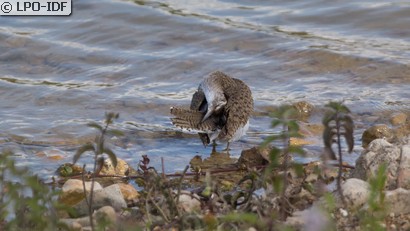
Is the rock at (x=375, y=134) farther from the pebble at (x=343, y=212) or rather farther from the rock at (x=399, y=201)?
the pebble at (x=343, y=212)

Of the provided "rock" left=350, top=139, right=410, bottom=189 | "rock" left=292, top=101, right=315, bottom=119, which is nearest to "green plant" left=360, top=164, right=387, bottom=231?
"rock" left=350, top=139, right=410, bottom=189

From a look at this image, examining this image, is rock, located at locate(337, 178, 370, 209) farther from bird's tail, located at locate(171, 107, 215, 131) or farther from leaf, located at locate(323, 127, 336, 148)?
bird's tail, located at locate(171, 107, 215, 131)

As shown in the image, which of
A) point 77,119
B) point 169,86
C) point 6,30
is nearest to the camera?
point 77,119

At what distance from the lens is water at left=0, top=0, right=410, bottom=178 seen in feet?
25.8

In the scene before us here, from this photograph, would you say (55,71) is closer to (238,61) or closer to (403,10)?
(238,61)

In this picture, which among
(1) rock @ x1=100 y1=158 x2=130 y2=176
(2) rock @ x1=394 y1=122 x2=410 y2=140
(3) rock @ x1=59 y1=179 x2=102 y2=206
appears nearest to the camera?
(3) rock @ x1=59 y1=179 x2=102 y2=206

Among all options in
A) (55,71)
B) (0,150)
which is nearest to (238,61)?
(55,71)

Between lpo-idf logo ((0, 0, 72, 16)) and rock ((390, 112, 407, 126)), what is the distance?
490cm

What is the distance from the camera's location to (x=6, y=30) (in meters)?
10.9

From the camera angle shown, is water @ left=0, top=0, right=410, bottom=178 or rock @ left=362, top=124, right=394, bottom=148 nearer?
rock @ left=362, top=124, right=394, bottom=148

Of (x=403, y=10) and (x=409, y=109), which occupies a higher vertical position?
(x=403, y=10)

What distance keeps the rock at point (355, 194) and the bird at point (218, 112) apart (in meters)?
2.48

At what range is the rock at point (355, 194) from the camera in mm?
4598

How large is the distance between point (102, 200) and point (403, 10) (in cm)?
704
